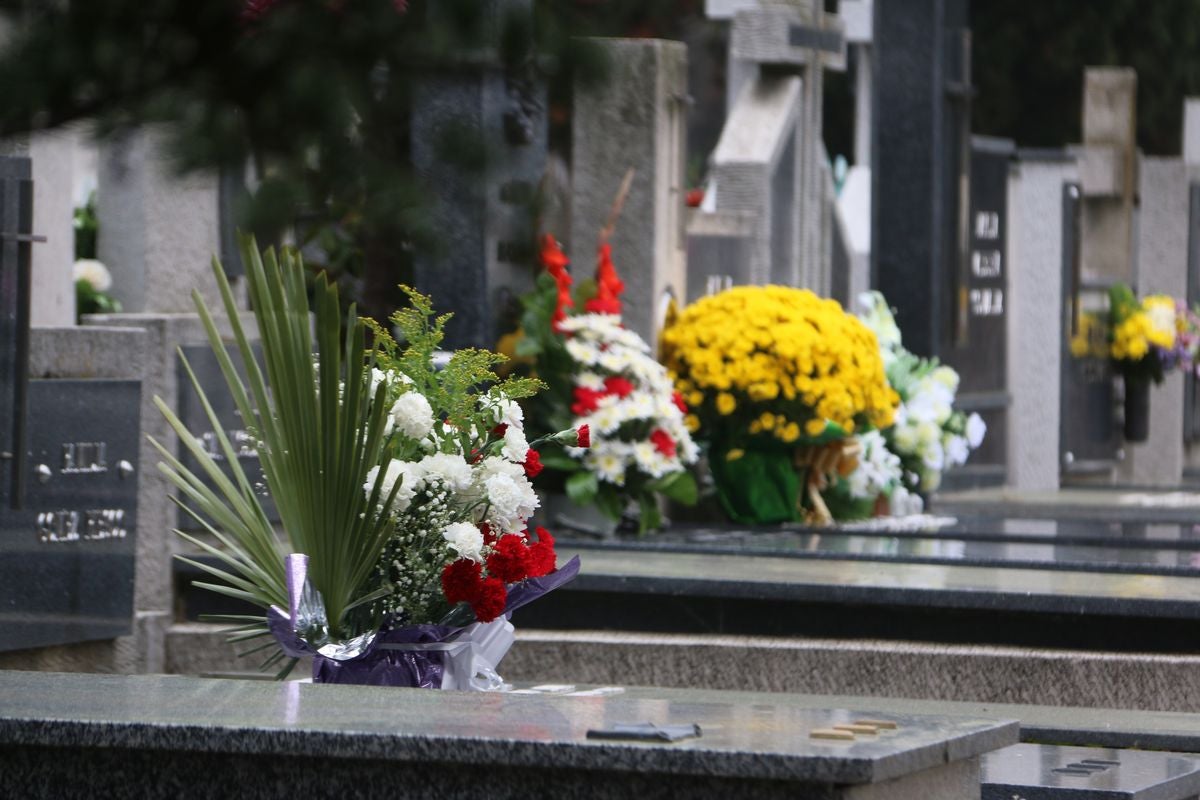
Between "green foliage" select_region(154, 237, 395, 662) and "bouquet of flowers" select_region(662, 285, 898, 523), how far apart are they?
417cm

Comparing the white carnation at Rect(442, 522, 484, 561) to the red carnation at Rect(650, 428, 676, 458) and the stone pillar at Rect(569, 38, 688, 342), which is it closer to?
the red carnation at Rect(650, 428, 676, 458)

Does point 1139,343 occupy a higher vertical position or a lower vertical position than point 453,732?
higher

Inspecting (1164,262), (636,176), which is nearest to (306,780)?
(636,176)

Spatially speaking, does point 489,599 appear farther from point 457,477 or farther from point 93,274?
point 93,274

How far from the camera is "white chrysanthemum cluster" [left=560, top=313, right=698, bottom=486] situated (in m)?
7.83

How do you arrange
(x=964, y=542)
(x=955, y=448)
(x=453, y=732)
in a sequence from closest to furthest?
(x=453, y=732)
(x=964, y=542)
(x=955, y=448)

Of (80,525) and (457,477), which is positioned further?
(80,525)

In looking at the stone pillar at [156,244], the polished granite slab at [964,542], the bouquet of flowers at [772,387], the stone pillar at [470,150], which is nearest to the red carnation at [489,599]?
the stone pillar at [470,150]

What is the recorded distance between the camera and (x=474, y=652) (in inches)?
165

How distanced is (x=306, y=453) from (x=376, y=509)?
0.18 m

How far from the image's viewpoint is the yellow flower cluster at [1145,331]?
13656mm

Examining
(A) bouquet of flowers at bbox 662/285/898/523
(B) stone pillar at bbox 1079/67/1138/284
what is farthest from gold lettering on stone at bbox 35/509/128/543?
(B) stone pillar at bbox 1079/67/1138/284

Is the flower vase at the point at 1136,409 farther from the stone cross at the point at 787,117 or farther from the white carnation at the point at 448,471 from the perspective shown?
the white carnation at the point at 448,471

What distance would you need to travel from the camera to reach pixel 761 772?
3.08 metres
